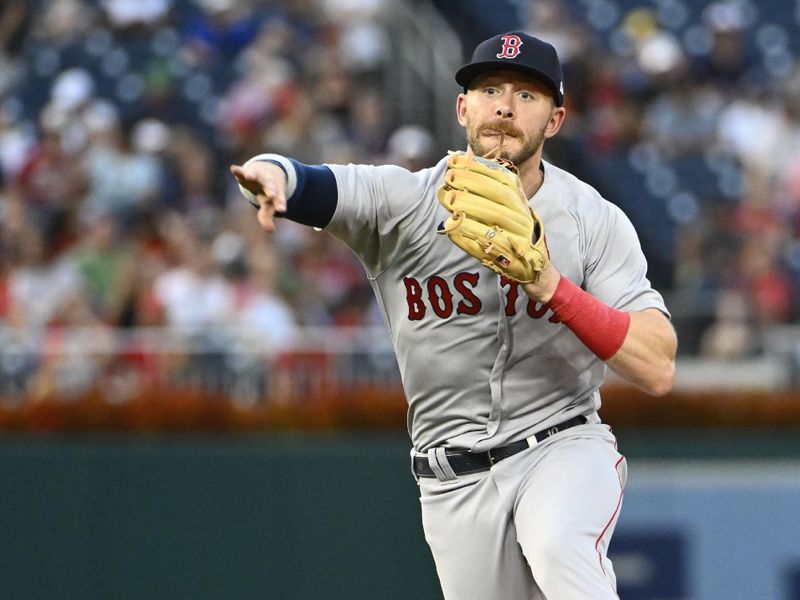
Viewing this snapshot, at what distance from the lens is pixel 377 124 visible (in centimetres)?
1093

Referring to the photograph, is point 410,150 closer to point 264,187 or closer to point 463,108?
point 463,108

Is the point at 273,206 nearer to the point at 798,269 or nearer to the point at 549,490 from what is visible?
the point at 549,490

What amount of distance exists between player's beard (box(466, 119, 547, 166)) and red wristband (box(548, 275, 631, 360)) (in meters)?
0.41

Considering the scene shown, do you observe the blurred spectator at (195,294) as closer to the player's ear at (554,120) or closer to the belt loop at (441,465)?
the belt loop at (441,465)

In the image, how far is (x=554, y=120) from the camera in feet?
13.9

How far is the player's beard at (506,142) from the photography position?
4.11 meters

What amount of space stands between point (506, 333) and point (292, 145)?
6.72 m

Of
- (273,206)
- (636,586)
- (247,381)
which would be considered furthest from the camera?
(247,381)

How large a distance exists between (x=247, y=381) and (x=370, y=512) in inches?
43.3

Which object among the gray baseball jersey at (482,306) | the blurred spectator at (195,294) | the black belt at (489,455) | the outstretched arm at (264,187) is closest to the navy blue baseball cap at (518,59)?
the gray baseball jersey at (482,306)

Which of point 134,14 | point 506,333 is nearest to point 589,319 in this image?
point 506,333

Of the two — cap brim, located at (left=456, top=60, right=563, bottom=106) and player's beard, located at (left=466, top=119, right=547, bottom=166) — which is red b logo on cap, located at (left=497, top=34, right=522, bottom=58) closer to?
cap brim, located at (left=456, top=60, right=563, bottom=106)

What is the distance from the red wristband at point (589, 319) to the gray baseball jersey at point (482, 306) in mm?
194

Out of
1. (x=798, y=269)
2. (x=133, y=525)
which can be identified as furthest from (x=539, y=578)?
(x=798, y=269)
